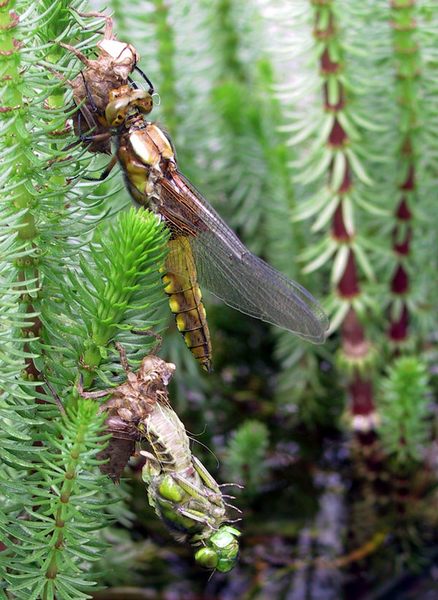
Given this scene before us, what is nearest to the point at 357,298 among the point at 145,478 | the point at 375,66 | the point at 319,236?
the point at 319,236

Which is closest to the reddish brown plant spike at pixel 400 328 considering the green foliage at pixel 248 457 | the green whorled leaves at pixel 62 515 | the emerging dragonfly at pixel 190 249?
the green foliage at pixel 248 457

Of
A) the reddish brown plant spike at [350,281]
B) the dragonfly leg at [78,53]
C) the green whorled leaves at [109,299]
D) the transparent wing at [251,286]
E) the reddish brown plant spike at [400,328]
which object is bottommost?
the reddish brown plant spike at [400,328]

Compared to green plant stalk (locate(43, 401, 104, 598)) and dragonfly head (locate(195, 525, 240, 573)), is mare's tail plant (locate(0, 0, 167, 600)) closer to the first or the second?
green plant stalk (locate(43, 401, 104, 598))

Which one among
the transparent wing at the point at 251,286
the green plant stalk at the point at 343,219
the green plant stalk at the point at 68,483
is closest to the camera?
the green plant stalk at the point at 68,483

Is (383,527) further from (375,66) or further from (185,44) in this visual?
(185,44)

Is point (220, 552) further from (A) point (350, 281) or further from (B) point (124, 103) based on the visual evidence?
(A) point (350, 281)

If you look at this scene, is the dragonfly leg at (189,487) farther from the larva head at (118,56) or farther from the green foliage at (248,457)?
the green foliage at (248,457)

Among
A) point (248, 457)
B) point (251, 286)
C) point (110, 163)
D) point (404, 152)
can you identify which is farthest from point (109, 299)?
point (404, 152)

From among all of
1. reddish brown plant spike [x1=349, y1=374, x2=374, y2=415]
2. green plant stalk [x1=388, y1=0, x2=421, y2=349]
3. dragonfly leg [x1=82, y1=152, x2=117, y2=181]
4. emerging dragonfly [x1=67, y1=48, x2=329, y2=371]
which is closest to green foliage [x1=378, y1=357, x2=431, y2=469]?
reddish brown plant spike [x1=349, y1=374, x2=374, y2=415]
